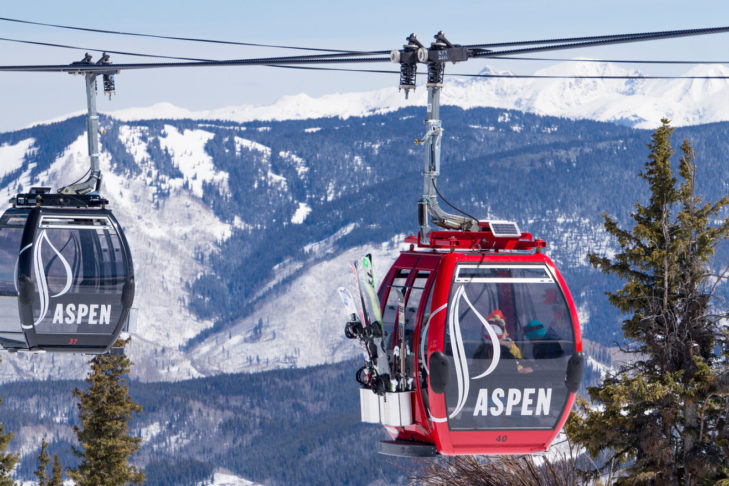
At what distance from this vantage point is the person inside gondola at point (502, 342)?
13953 millimetres

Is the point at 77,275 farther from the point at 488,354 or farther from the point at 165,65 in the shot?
the point at 488,354

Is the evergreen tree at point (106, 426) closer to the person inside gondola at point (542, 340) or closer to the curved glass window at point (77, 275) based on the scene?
the curved glass window at point (77, 275)

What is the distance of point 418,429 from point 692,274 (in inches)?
479

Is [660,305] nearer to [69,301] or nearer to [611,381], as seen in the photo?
[611,381]

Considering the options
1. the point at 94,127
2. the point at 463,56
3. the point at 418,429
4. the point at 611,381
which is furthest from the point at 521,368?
the point at 611,381

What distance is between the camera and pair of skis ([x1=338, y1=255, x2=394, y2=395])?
48.5 ft

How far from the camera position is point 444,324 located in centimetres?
1378

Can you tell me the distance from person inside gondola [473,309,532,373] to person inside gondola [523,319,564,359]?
0.65ft

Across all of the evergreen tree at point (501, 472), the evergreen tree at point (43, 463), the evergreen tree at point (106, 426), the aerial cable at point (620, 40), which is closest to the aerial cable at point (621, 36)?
the aerial cable at point (620, 40)

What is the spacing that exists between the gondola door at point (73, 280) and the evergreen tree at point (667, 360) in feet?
32.8

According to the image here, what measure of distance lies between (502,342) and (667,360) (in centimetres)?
1159

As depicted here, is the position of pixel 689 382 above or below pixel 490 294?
below

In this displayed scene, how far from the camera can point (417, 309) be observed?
1454cm

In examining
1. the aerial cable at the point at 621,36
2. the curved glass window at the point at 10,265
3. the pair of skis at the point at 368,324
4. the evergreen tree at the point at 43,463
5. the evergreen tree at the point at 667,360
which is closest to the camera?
the aerial cable at the point at 621,36
